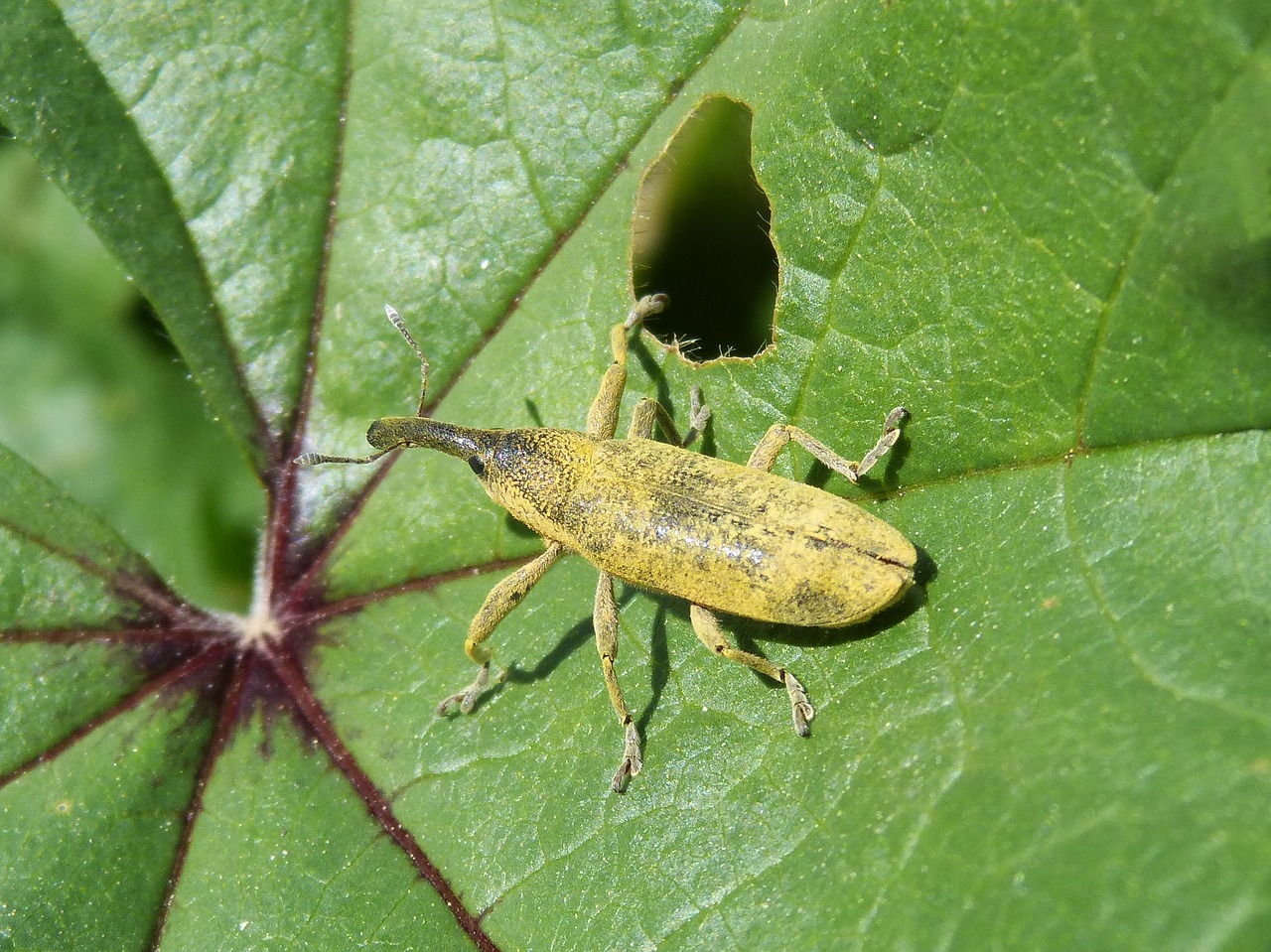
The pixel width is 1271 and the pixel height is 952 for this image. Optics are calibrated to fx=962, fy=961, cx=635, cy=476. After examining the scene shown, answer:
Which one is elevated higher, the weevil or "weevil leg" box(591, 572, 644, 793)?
the weevil

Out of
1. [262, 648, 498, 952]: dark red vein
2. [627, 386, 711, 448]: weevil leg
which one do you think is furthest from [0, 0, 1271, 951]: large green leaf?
[627, 386, 711, 448]: weevil leg

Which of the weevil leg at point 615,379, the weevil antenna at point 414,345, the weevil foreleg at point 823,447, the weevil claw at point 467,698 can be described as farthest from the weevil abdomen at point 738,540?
the weevil antenna at point 414,345

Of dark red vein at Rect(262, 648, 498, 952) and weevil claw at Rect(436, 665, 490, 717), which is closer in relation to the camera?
dark red vein at Rect(262, 648, 498, 952)

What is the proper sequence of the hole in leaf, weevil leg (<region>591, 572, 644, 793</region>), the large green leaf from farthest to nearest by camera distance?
the hole in leaf, weevil leg (<region>591, 572, 644, 793</region>), the large green leaf

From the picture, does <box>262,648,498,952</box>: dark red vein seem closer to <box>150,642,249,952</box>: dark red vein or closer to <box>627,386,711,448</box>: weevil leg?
<box>150,642,249,952</box>: dark red vein

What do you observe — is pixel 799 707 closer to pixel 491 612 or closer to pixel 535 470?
pixel 491 612

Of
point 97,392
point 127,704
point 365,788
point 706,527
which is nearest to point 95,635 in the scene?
point 127,704

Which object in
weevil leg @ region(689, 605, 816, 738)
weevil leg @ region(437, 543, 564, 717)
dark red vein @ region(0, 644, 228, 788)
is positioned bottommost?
dark red vein @ region(0, 644, 228, 788)
